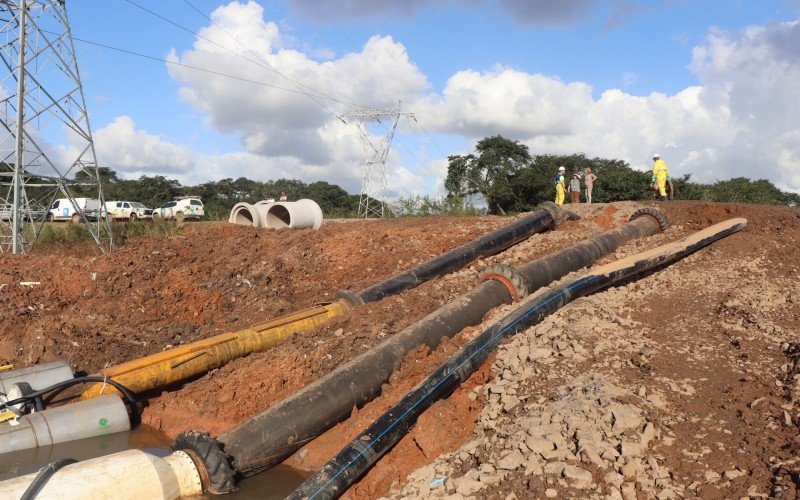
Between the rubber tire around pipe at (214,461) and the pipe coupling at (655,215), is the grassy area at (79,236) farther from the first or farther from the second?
the rubber tire around pipe at (214,461)

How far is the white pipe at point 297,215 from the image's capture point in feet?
48.5

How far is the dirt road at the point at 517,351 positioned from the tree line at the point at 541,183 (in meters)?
12.0

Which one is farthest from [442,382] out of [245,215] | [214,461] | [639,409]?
[245,215]

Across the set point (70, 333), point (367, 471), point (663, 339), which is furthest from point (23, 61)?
point (663, 339)

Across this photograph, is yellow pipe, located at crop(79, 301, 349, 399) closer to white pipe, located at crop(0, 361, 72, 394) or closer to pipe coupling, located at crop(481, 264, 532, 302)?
white pipe, located at crop(0, 361, 72, 394)

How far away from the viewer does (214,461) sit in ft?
15.6

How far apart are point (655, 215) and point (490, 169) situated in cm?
2103

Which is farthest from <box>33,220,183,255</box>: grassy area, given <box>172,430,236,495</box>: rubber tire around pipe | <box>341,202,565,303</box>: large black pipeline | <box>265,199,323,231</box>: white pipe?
<box>172,430,236,495</box>: rubber tire around pipe

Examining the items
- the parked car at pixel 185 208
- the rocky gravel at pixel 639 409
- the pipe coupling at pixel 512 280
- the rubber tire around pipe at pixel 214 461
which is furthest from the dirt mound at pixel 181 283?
the parked car at pixel 185 208

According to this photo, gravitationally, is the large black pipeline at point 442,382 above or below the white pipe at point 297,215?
below

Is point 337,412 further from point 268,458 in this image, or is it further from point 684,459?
point 684,459

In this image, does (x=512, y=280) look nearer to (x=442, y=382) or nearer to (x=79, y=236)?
(x=442, y=382)

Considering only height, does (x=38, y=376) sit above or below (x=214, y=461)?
above

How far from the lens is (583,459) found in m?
3.75
